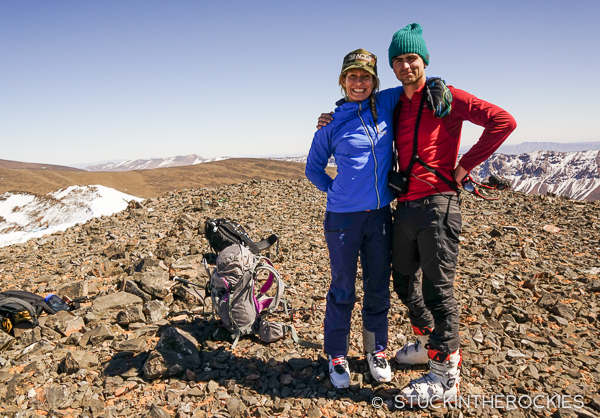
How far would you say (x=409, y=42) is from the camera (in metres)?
3.04

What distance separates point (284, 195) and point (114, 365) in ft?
33.3

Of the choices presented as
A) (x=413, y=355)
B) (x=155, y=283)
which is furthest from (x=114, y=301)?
(x=413, y=355)

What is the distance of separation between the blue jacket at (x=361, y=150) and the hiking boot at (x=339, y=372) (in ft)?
5.64

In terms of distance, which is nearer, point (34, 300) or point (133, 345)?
point (133, 345)

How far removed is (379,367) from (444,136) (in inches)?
101

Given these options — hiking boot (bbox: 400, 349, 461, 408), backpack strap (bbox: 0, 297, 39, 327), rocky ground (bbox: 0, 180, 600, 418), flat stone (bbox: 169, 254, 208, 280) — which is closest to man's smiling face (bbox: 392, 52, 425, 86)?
hiking boot (bbox: 400, 349, 461, 408)

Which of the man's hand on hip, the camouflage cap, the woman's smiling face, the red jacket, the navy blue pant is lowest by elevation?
the navy blue pant

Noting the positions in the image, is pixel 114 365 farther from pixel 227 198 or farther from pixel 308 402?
pixel 227 198

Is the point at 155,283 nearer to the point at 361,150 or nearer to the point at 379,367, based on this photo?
the point at 379,367

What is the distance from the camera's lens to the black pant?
3082 millimetres

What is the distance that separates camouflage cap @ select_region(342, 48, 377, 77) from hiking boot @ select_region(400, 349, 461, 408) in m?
2.88

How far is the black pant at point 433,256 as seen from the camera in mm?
3082

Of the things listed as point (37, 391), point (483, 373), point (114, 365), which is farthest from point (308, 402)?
point (37, 391)

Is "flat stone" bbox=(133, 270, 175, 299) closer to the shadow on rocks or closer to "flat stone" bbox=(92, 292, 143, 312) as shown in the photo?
"flat stone" bbox=(92, 292, 143, 312)
